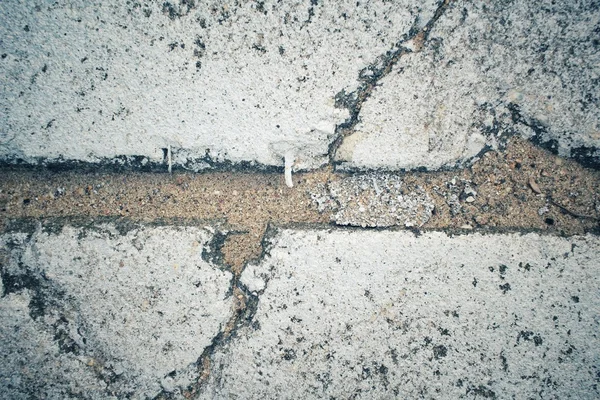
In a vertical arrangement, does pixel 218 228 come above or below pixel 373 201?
below

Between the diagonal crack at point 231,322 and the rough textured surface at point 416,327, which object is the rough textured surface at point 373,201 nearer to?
the rough textured surface at point 416,327

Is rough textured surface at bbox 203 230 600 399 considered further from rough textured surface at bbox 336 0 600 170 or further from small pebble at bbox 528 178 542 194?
rough textured surface at bbox 336 0 600 170

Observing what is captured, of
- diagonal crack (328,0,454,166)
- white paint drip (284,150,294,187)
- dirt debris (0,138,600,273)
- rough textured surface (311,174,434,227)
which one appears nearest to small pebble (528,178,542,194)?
dirt debris (0,138,600,273)

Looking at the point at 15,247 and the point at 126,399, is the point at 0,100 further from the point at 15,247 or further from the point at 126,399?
the point at 126,399

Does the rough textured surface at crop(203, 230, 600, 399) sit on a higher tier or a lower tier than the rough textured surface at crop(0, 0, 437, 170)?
lower

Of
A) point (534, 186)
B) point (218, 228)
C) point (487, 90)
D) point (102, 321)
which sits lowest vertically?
point (102, 321)

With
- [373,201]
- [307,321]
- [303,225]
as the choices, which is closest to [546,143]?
[373,201]

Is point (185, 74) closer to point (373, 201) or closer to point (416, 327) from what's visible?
point (373, 201)
